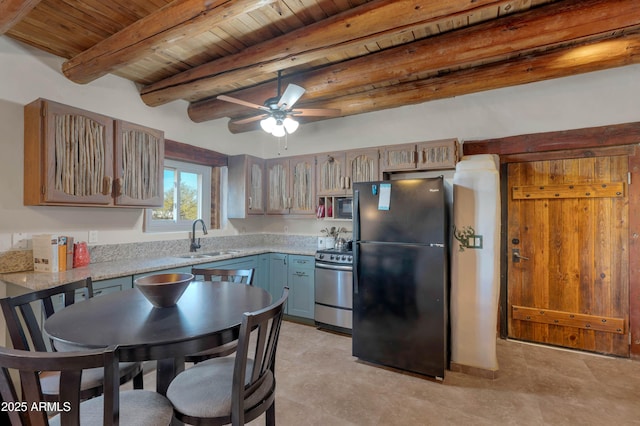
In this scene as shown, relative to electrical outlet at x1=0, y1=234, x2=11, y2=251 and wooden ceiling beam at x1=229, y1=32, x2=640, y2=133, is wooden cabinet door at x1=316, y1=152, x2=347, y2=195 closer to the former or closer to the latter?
wooden ceiling beam at x1=229, y1=32, x2=640, y2=133

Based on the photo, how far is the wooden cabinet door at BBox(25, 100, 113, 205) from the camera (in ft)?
7.85

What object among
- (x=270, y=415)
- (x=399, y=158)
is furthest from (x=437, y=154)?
(x=270, y=415)

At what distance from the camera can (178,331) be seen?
1.32 metres

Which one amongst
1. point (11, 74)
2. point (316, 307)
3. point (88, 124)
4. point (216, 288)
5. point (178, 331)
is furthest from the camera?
point (316, 307)

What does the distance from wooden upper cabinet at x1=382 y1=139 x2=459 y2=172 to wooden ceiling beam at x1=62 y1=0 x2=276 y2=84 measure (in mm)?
2211

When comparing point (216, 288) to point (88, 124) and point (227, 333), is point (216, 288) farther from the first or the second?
point (88, 124)

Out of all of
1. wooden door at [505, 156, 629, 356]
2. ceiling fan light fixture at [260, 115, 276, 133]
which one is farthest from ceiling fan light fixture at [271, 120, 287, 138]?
wooden door at [505, 156, 629, 356]

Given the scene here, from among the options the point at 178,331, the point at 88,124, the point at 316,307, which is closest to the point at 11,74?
the point at 88,124

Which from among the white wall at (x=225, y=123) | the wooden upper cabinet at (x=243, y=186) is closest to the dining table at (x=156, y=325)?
the white wall at (x=225, y=123)

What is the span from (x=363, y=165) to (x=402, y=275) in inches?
62.8

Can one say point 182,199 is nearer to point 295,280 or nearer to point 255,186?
point 255,186

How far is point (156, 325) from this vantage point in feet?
4.54

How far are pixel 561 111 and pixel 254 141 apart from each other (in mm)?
3780

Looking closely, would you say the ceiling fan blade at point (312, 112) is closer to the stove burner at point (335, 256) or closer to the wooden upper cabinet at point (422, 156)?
the wooden upper cabinet at point (422, 156)
